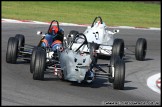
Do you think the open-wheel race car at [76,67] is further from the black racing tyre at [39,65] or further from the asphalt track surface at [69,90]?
the asphalt track surface at [69,90]

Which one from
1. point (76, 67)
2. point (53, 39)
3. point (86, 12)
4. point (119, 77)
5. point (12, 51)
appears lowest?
point (119, 77)

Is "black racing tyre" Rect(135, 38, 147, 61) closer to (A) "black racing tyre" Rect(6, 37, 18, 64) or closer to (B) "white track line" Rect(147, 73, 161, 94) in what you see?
(B) "white track line" Rect(147, 73, 161, 94)

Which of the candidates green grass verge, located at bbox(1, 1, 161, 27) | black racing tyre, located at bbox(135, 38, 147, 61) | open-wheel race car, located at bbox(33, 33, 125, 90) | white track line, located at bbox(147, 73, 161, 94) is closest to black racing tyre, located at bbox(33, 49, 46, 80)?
open-wheel race car, located at bbox(33, 33, 125, 90)

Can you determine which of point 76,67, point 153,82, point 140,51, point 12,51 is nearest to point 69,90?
point 76,67

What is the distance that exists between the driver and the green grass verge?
12.1 metres

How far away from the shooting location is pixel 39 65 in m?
12.3

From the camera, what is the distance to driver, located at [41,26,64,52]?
1496cm

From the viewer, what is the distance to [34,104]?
1015 centimetres

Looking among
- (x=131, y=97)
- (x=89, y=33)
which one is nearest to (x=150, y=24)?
(x=89, y=33)

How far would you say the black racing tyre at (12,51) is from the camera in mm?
14602

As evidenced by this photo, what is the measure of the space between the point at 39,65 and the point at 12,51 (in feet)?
8.11

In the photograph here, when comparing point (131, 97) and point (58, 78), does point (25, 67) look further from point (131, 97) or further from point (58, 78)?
point (131, 97)

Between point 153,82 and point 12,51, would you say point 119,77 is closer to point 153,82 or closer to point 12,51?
point 153,82

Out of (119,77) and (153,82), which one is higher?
(119,77)
